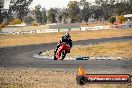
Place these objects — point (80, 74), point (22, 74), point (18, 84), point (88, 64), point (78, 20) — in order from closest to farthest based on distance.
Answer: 1. point (80, 74)
2. point (18, 84)
3. point (22, 74)
4. point (88, 64)
5. point (78, 20)

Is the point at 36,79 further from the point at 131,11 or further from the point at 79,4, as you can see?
the point at 79,4

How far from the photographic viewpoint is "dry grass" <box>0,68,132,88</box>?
48.6 ft

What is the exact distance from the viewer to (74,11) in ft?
484

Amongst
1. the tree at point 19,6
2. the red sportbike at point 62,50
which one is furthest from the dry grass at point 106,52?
the tree at point 19,6

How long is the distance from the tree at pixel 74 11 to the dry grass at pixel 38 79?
125574 millimetres

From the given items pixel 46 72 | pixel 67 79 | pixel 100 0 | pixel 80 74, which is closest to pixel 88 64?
pixel 46 72

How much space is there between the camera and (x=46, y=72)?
62.9 feet

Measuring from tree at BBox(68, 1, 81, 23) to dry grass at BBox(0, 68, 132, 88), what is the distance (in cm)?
12557

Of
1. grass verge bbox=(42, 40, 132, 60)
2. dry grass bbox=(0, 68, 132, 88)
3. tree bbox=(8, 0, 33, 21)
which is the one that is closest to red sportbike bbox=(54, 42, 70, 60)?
dry grass bbox=(0, 68, 132, 88)

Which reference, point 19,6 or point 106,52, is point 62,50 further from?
point 19,6

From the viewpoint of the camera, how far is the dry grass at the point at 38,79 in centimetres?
1480

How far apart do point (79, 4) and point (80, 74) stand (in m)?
151

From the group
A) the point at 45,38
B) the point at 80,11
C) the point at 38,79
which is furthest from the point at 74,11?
the point at 38,79

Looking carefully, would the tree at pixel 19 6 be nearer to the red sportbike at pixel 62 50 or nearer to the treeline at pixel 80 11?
the treeline at pixel 80 11
